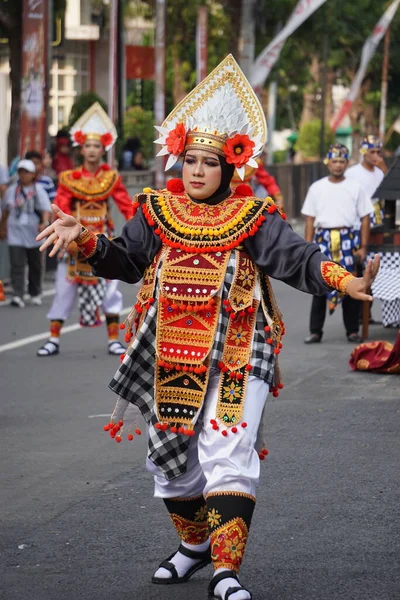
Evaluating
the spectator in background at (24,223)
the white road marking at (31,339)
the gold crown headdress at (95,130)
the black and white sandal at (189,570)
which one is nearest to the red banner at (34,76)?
the spectator in background at (24,223)

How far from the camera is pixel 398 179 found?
12586 millimetres

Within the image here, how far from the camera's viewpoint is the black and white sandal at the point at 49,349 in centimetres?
1198

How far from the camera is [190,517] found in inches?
215

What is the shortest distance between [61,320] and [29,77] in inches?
326

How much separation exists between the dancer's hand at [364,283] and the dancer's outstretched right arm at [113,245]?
0.82 metres

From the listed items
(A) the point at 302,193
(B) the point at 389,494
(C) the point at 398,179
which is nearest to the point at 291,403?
(B) the point at 389,494

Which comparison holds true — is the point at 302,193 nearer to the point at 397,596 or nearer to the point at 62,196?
the point at 62,196

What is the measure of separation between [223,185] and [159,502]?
6.40ft

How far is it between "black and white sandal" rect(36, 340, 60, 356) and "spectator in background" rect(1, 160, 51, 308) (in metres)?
3.85

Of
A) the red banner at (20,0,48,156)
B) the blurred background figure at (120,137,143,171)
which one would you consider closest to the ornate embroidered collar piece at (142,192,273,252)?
the red banner at (20,0,48,156)

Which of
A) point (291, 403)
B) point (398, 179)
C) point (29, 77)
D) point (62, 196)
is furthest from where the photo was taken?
point (29, 77)

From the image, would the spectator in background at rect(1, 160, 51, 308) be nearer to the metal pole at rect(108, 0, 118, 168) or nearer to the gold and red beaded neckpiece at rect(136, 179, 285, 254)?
the metal pole at rect(108, 0, 118, 168)

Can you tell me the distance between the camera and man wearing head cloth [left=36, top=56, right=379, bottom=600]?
16.9 ft

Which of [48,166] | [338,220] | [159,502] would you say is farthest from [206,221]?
[48,166]
